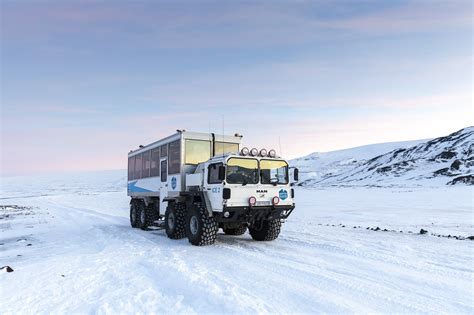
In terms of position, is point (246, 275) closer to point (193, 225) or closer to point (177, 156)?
point (193, 225)

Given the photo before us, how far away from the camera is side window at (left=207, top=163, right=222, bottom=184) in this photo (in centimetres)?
1113

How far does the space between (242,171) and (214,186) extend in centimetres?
93

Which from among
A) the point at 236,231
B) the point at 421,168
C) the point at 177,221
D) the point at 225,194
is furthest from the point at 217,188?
the point at 421,168

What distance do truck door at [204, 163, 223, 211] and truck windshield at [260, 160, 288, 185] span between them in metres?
1.38

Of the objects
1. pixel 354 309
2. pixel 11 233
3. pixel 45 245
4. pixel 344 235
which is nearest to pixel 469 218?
pixel 344 235

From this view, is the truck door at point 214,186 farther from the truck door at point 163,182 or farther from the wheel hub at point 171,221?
the truck door at point 163,182

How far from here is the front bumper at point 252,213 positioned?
10852mm

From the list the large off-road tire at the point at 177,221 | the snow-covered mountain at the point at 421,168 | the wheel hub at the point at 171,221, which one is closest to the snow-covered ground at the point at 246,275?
the large off-road tire at the point at 177,221

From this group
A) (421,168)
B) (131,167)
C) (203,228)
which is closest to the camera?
(203,228)

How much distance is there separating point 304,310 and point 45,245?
9.85 meters

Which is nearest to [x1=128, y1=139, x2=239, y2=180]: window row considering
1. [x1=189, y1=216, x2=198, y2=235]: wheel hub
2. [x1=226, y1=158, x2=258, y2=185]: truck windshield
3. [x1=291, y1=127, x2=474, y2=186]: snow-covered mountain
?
[x1=189, y1=216, x2=198, y2=235]: wheel hub

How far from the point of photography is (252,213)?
11.1 metres

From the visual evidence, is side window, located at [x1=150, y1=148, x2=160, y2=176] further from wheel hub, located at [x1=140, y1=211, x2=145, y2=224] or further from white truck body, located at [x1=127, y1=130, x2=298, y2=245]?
wheel hub, located at [x1=140, y1=211, x2=145, y2=224]

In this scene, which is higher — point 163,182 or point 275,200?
point 163,182
